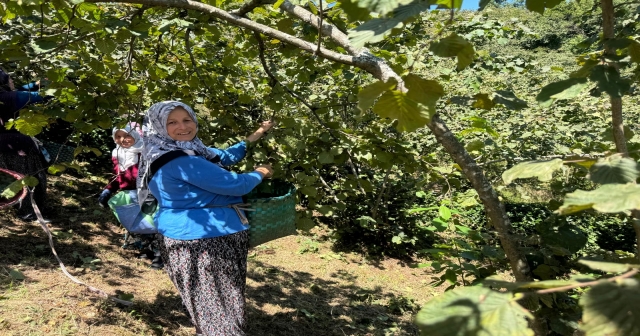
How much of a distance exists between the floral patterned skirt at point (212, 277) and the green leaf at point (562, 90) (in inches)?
64.7

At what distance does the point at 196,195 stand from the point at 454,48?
1.57m

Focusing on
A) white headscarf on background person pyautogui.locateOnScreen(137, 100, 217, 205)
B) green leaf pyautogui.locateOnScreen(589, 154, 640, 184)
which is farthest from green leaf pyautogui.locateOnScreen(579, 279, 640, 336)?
white headscarf on background person pyautogui.locateOnScreen(137, 100, 217, 205)

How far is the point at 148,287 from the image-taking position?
3965 mm

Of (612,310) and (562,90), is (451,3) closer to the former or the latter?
(562,90)

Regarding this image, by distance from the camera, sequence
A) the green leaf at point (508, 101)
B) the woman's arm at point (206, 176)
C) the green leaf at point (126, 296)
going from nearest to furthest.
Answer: the green leaf at point (508, 101)
the woman's arm at point (206, 176)
the green leaf at point (126, 296)

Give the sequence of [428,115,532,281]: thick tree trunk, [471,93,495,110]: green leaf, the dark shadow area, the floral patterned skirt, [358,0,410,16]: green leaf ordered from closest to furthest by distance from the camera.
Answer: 1. [358,0,410,16]: green leaf
2. [471,93,495,110]: green leaf
3. [428,115,532,281]: thick tree trunk
4. the floral patterned skirt
5. the dark shadow area

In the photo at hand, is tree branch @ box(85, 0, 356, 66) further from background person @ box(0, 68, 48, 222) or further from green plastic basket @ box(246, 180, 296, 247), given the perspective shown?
background person @ box(0, 68, 48, 222)

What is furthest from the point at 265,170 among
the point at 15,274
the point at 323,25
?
the point at 15,274

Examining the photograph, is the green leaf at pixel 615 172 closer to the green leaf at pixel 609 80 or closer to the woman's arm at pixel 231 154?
the green leaf at pixel 609 80

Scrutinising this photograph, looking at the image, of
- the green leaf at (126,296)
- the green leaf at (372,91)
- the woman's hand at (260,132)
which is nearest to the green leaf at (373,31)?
the green leaf at (372,91)

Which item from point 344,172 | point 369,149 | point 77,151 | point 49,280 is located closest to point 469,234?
point 369,149

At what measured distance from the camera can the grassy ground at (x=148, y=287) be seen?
10.4ft

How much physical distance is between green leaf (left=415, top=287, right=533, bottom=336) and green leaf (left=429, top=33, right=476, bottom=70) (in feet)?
1.70

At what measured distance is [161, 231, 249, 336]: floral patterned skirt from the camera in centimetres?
219
